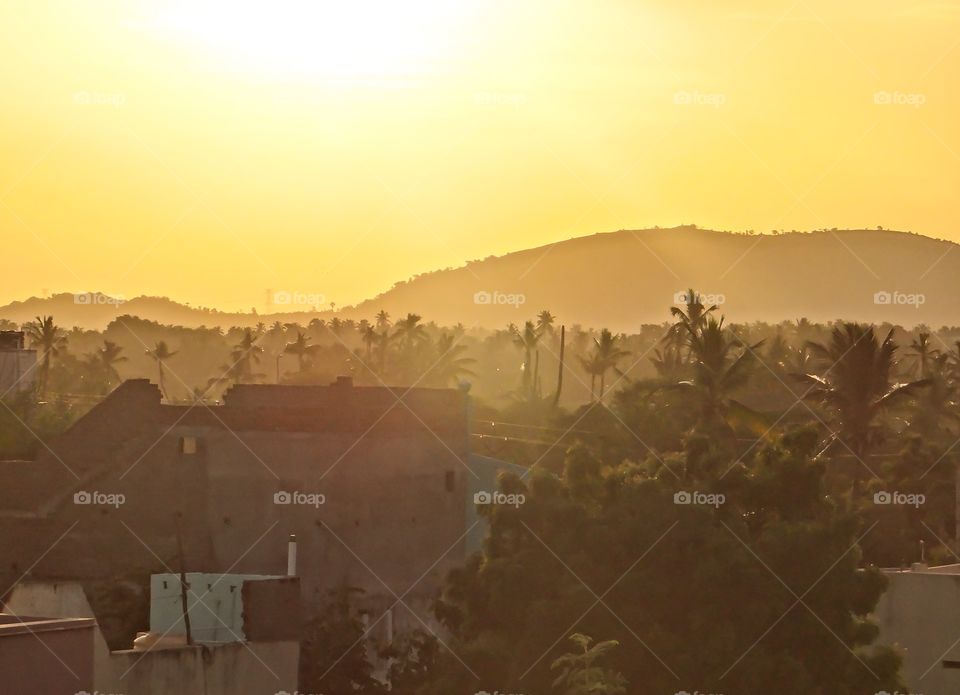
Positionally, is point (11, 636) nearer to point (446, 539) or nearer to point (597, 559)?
point (597, 559)

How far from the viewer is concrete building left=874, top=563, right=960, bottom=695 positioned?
3734 centimetres

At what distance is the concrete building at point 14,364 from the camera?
60.8 metres

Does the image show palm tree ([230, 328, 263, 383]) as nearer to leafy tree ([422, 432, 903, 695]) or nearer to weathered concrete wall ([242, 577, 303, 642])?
leafy tree ([422, 432, 903, 695])

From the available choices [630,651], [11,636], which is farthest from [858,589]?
[11,636]

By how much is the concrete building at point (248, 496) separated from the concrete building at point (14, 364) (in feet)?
59.4

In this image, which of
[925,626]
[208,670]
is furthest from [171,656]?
[925,626]

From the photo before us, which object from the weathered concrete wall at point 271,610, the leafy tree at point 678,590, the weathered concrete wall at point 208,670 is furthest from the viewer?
the leafy tree at point 678,590

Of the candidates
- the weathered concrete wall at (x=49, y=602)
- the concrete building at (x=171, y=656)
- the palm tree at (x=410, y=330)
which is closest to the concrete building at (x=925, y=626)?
the concrete building at (x=171, y=656)

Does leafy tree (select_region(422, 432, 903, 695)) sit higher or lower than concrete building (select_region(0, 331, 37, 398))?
lower

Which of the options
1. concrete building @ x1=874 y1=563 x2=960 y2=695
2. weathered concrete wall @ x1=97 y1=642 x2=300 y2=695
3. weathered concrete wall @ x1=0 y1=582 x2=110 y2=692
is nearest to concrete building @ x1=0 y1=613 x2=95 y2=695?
weathered concrete wall @ x1=97 y1=642 x2=300 y2=695

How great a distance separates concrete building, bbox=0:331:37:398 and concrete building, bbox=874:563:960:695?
34709 mm

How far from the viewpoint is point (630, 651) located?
1297 inches

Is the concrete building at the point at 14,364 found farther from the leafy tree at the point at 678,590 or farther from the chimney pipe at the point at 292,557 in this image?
the leafy tree at the point at 678,590

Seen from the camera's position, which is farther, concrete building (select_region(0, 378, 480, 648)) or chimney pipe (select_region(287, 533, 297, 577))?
concrete building (select_region(0, 378, 480, 648))
